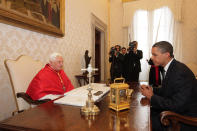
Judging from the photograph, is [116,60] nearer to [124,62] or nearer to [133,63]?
[124,62]

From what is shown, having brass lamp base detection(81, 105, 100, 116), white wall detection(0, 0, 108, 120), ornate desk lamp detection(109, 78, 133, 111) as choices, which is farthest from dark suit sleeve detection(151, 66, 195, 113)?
white wall detection(0, 0, 108, 120)

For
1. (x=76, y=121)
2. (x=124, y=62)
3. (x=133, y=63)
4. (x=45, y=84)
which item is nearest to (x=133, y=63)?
(x=133, y=63)

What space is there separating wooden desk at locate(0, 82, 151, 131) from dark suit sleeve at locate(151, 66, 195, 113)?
260 millimetres

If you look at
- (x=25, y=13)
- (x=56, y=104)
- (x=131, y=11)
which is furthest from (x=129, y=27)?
(x=56, y=104)

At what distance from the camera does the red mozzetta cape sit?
2100mm

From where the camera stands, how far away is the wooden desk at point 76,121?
88 centimetres

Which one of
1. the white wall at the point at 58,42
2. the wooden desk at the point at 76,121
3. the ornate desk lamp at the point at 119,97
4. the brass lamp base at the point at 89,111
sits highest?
the white wall at the point at 58,42

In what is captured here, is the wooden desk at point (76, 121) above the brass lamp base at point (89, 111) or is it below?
below

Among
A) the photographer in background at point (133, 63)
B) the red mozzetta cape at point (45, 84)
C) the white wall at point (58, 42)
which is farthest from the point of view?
the photographer in background at point (133, 63)

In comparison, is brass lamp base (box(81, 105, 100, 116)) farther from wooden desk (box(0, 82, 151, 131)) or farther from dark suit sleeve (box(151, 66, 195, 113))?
dark suit sleeve (box(151, 66, 195, 113))

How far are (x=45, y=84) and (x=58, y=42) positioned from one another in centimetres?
180

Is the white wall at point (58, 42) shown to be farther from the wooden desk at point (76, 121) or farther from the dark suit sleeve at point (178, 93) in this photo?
the dark suit sleeve at point (178, 93)

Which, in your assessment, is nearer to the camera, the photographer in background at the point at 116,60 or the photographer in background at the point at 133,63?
the photographer in background at the point at 133,63

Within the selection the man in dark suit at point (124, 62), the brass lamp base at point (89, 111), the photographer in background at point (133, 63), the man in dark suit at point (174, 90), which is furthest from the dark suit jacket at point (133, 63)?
the brass lamp base at point (89, 111)
